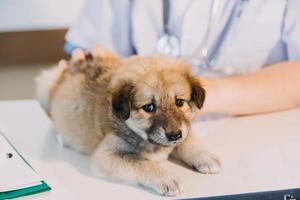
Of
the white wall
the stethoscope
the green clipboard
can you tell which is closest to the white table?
the green clipboard

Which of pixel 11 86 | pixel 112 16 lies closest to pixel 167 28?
pixel 112 16

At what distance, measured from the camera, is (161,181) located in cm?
81

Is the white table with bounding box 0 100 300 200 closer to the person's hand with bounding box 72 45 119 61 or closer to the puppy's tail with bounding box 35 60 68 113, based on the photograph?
the puppy's tail with bounding box 35 60 68 113

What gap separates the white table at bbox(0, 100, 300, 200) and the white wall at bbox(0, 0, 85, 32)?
656mm

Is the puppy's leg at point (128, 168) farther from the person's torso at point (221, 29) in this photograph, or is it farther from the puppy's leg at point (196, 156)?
the person's torso at point (221, 29)

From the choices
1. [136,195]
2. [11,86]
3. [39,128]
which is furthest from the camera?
[11,86]

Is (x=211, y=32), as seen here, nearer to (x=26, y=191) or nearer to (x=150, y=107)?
(x=150, y=107)

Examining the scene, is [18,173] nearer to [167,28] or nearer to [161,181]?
[161,181]

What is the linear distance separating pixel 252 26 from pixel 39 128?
554 mm

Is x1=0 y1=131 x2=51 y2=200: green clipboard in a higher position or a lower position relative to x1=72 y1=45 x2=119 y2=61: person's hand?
lower

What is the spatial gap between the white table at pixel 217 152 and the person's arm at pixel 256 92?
2 centimetres

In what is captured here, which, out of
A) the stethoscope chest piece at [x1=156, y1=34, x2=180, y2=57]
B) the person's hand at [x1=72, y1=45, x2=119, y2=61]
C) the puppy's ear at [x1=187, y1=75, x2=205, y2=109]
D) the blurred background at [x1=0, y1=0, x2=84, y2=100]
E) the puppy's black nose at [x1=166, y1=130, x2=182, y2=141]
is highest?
the puppy's ear at [x1=187, y1=75, x2=205, y2=109]

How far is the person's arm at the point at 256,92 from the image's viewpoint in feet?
3.59

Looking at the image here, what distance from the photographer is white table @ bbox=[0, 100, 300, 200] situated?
0.82m
